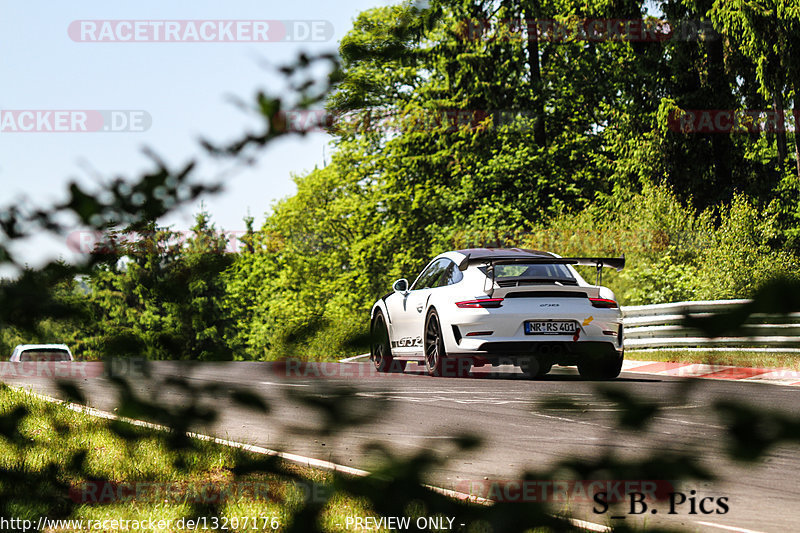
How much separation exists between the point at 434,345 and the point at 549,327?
1.61 metres

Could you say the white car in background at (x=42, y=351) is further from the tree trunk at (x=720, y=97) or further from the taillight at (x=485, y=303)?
the tree trunk at (x=720, y=97)

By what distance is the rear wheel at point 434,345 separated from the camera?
12047mm

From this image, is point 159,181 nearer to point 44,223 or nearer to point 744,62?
point 44,223

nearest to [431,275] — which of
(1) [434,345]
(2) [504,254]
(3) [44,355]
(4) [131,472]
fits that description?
(1) [434,345]

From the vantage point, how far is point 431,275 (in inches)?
514

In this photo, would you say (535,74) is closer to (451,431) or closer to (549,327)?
(549,327)

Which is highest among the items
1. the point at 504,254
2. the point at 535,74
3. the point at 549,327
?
the point at 535,74

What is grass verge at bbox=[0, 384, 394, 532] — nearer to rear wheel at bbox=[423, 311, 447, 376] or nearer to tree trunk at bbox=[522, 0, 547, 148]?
rear wheel at bbox=[423, 311, 447, 376]

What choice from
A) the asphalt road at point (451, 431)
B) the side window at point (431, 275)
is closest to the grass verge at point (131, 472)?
the asphalt road at point (451, 431)

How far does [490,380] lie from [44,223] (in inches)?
449

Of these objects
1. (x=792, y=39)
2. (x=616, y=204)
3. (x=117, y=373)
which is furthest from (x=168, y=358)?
(x=616, y=204)

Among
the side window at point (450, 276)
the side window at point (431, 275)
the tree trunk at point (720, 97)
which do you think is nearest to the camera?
the side window at point (450, 276)

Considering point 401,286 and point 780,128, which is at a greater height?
point 780,128

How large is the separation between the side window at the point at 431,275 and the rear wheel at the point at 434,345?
681 mm
